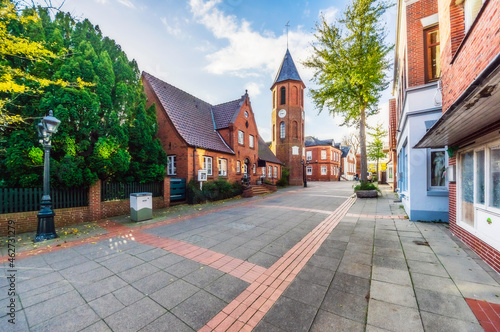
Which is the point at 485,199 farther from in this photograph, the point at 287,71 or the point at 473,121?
the point at 287,71

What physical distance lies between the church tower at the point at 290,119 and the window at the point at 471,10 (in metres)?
22.4

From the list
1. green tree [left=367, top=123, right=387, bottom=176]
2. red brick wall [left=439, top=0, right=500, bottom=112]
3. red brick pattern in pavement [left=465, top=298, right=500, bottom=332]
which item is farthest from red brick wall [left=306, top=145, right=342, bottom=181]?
red brick pattern in pavement [left=465, top=298, right=500, bottom=332]

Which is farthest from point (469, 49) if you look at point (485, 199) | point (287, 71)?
point (287, 71)

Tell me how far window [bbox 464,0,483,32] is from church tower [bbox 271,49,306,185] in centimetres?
2238

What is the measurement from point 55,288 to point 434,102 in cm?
1101

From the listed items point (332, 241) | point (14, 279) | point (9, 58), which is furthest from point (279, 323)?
point (9, 58)

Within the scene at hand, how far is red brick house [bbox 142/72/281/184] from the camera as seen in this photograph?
12.9 metres

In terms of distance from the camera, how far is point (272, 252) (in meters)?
4.48

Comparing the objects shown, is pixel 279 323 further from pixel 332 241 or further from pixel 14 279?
pixel 14 279

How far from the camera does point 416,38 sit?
739 cm

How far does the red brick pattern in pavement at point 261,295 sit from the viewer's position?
7.68ft

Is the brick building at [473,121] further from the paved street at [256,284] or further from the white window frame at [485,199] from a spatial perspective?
the paved street at [256,284]

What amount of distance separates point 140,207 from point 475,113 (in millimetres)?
9213

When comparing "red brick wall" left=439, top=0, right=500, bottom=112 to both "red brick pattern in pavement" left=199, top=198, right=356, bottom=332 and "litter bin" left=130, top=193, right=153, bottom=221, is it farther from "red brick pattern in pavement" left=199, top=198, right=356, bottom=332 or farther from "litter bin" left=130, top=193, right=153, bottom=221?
"litter bin" left=130, top=193, right=153, bottom=221
